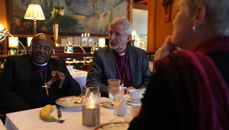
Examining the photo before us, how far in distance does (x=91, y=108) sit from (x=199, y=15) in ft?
2.51

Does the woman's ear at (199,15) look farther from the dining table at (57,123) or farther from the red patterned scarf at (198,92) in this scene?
the dining table at (57,123)

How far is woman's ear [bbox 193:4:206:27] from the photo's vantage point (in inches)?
26.0

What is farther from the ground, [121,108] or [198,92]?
[198,92]

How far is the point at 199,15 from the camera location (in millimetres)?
672

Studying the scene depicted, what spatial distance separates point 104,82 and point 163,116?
1887 millimetres

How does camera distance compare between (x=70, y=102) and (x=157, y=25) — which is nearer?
(x=70, y=102)

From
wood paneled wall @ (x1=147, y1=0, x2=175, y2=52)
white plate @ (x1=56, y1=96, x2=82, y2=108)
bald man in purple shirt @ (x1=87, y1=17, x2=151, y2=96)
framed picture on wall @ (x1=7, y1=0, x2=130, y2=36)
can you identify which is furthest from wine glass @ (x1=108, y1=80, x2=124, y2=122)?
framed picture on wall @ (x1=7, y1=0, x2=130, y2=36)

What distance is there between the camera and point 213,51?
2.08 feet

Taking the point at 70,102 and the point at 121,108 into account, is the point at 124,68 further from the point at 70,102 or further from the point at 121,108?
the point at 121,108

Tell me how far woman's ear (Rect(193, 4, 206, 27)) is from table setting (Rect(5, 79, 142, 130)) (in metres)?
0.69

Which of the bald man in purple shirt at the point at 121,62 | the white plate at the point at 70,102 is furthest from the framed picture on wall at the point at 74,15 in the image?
the white plate at the point at 70,102

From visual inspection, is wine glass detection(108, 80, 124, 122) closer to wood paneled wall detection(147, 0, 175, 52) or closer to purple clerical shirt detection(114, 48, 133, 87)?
purple clerical shirt detection(114, 48, 133, 87)

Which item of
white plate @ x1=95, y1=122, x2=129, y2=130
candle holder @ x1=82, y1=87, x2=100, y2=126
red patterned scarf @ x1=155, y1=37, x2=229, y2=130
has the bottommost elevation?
white plate @ x1=95, y1=122, x2=129, y2=130

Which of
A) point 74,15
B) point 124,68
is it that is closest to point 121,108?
point 124,68
